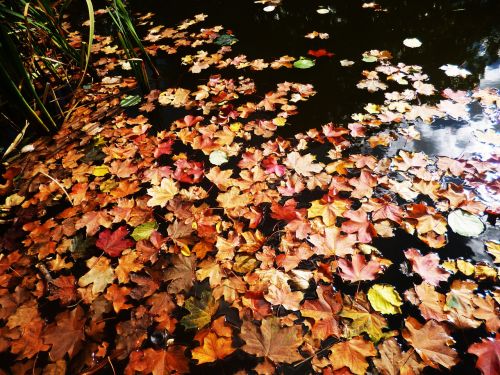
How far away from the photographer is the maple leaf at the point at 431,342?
44.8 inches

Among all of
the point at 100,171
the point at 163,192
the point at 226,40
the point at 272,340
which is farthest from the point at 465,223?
the point at 226,40

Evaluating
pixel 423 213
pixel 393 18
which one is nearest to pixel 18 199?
pixel 423 213

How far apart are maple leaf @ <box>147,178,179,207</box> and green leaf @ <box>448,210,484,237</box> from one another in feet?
5.35

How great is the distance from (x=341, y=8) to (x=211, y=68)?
73.7 inches

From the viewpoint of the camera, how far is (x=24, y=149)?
2.42m

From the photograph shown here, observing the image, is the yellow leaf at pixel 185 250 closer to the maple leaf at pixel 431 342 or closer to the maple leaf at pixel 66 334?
the maple leaf at pixel 66 334

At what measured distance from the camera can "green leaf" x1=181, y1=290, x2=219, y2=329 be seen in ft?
4.44

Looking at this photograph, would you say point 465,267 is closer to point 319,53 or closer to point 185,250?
point 185,250

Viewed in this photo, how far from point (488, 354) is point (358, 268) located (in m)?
0.56

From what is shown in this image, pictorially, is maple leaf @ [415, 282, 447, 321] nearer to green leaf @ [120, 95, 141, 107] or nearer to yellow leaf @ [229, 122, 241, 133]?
yellow leaf @ [229, 122, 241, 133]

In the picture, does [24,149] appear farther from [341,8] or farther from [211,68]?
[341,8]

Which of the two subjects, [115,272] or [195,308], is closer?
[195,308]

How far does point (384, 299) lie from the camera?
4.38 ft

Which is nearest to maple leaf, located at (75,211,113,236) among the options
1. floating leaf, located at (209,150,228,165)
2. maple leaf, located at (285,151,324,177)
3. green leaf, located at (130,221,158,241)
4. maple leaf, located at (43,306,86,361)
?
green leaf, located at (130,221,158,241)
